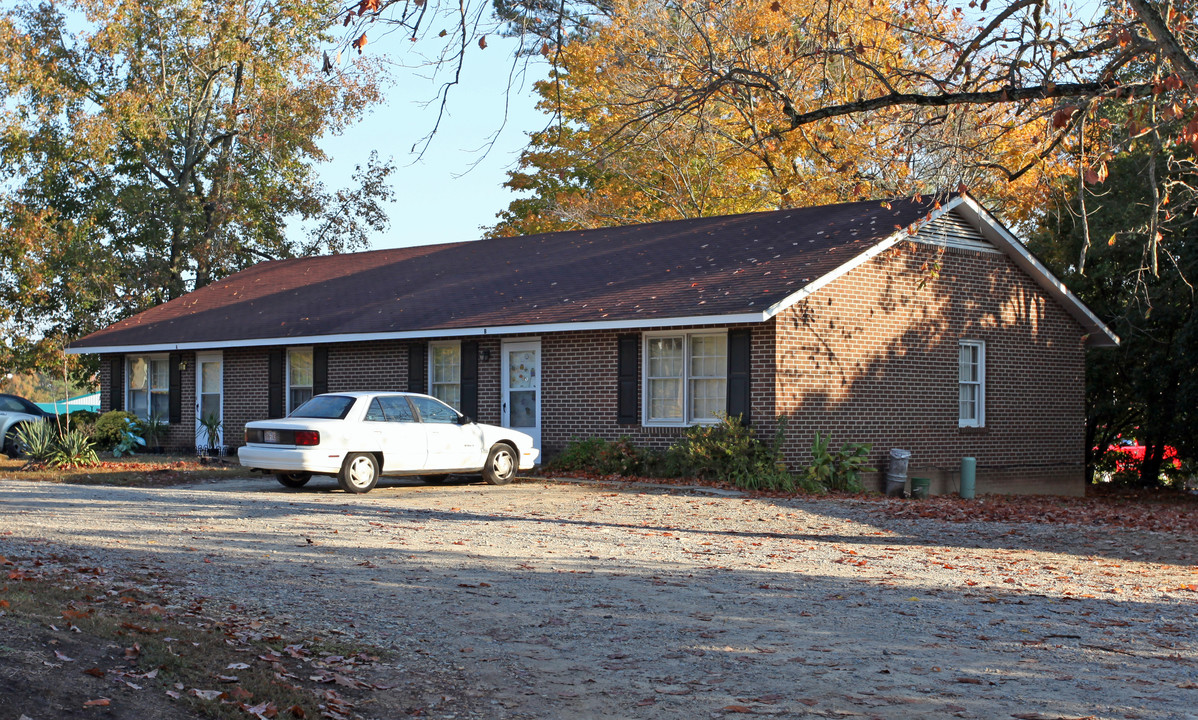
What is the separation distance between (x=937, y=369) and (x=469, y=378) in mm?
8912

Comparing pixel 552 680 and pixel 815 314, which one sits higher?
pixel 815 314

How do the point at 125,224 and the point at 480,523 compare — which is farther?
the point at 125,224

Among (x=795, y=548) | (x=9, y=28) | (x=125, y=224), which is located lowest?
(x=795, y=548)

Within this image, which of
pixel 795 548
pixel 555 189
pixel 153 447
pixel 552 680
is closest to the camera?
pixel 552 680

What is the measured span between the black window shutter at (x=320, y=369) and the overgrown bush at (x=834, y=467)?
36.4ft

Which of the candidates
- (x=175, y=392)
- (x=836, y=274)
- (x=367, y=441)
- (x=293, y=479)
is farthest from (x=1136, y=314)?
(x=175, y=392)

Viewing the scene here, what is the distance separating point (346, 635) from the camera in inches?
292

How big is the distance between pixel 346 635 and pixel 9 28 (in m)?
36.4

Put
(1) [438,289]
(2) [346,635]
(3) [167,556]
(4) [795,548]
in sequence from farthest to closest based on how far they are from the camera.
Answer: (1) [438,289]
(4) [795,548]
(3) [167,556]
(2) [346,635]

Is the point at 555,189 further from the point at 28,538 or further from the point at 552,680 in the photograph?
the point at 552,680

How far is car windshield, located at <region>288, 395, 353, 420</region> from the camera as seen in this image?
17906 millimetres

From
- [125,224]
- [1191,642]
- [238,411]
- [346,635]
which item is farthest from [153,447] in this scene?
[1191,642]

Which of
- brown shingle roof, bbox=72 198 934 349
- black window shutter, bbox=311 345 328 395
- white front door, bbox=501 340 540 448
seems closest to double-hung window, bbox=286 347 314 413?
black window shutter, bbox=311 345 328 395

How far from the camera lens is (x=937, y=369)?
22531 mm
